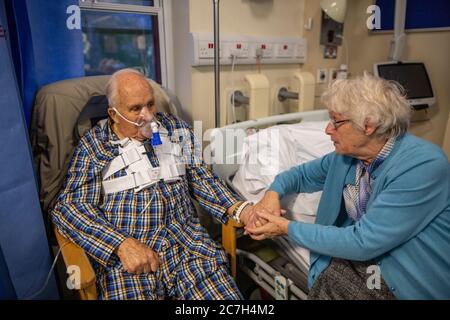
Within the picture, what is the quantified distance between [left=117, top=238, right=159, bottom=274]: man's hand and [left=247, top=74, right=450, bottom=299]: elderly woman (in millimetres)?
443

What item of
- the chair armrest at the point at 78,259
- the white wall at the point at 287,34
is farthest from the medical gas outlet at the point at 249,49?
the chair armrest at the point at 78,259

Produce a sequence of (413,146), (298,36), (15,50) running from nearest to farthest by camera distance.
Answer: (413,146) < (15,50) < (298,36)

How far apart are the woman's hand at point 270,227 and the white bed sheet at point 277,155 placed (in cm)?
26

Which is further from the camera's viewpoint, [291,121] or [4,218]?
[291,121]

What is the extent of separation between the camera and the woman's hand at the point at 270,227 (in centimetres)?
124

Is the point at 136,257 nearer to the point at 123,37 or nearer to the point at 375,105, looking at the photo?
the point at 375,105

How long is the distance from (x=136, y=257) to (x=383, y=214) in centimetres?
84

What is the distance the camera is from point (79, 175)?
4.39 ft

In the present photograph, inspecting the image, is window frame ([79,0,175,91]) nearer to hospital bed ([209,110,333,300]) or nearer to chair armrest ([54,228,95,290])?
hospital bed ([209,110,333,300])

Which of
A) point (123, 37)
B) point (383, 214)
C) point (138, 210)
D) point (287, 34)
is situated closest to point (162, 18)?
point (123, 37)

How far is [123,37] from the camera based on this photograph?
1.96 meters

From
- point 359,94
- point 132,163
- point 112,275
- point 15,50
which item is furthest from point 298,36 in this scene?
point 112,275
